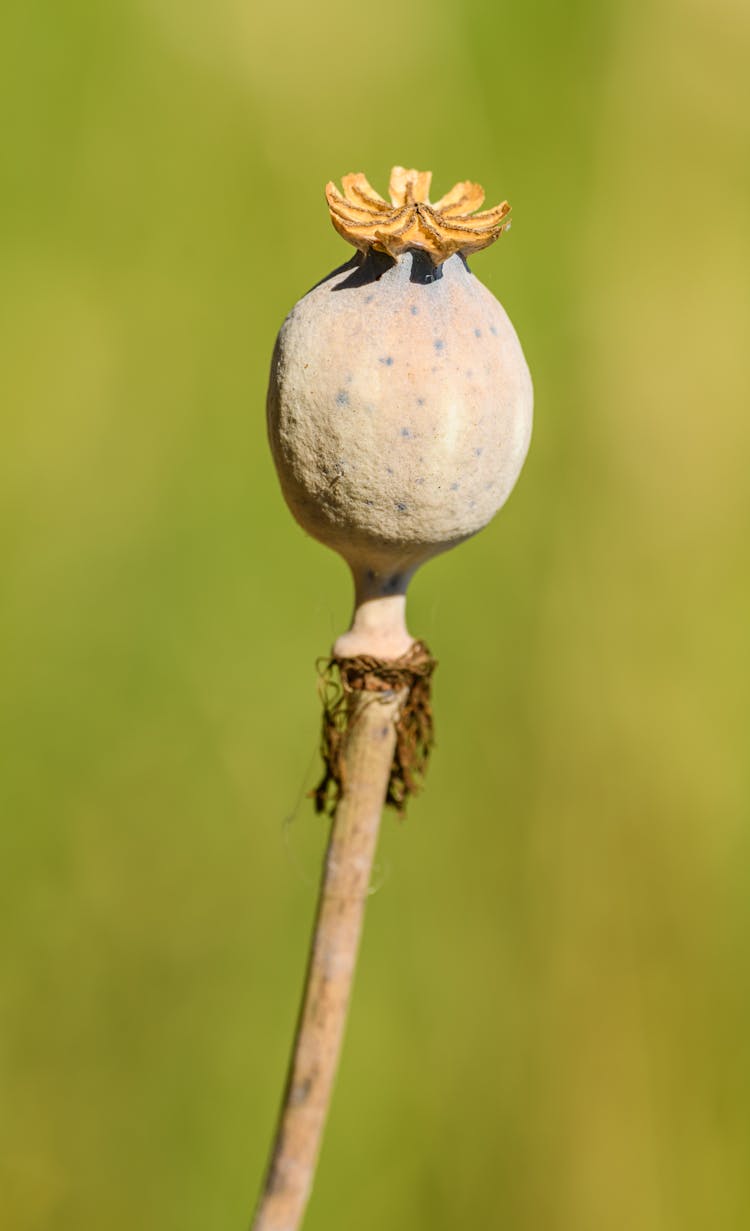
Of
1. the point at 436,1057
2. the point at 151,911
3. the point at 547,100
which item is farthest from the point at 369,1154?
the point at 547,100

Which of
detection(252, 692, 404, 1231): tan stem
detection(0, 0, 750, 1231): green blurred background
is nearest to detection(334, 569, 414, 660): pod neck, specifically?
detection(252, 692, 404, 1231): tan stem

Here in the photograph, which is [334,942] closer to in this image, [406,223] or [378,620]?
[378,620]

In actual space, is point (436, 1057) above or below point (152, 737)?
below

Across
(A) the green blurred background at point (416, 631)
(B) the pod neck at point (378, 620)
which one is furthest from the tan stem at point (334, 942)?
(A) the green blurred background at point (416, 631)

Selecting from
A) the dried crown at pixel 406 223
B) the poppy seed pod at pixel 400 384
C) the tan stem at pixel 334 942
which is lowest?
the tan stem at pixel 334 942

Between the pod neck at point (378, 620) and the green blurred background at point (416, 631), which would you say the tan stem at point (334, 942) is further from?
the green blurred background at point (416, 631)

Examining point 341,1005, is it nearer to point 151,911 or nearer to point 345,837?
point 345,837
